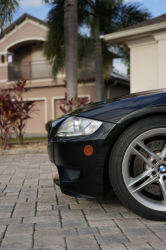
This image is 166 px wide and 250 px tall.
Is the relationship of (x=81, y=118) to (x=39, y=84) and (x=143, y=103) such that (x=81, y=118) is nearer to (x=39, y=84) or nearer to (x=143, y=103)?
(x=143, y=103)

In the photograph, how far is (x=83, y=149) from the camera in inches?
97.7

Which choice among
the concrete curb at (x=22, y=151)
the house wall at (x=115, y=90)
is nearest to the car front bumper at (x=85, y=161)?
the concrete curb at (x=22, y=151)

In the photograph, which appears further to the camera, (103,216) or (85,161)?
(103,216)

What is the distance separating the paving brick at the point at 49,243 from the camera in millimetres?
1998

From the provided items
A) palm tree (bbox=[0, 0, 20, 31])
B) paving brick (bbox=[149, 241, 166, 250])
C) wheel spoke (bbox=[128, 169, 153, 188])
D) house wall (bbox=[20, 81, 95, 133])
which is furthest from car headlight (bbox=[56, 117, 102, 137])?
house wall (bbox=[20, 81, 95, 133])

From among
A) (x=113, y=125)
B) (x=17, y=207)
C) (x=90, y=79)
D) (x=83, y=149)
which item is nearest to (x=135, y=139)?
(x=113, y=125)

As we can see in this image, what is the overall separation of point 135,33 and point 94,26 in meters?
7.20

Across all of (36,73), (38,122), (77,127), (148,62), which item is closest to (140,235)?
(77,127)

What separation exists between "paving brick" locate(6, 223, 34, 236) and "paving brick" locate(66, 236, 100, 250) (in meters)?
0.38

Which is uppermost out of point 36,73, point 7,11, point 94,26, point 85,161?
point 94,26

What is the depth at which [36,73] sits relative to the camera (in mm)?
21938

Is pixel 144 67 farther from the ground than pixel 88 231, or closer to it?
farther from the ground

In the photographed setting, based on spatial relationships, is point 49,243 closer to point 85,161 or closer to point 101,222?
point 101,222

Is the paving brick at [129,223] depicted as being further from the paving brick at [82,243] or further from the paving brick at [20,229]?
the paving brick at [20,229]
